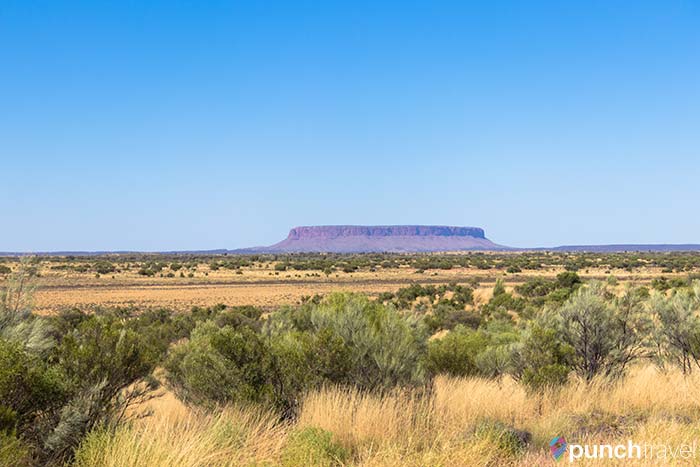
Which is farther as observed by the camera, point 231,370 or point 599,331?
point 599,331

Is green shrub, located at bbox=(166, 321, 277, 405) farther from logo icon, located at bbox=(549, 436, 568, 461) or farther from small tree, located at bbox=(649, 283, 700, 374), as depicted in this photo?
small tree, located at bbox=(649, 283, 700, 374)

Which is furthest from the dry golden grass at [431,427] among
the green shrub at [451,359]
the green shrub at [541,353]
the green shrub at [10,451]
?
the green shrub at [451,359]

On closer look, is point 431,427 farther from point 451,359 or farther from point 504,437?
point 451,359

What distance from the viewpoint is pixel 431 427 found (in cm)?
626

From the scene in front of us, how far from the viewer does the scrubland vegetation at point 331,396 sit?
191 inches

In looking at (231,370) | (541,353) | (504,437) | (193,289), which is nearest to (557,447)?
(504,437)

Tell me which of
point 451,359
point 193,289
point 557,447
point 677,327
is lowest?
point 193,289

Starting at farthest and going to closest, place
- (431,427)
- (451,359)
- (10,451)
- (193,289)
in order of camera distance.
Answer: (193,289) → (451,359) → (431,427) → (10,451)

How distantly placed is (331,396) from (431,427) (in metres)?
1.19

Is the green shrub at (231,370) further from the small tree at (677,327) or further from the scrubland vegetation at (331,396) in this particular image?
the small tree at (677,327)

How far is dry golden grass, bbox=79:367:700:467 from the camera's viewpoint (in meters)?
4.82

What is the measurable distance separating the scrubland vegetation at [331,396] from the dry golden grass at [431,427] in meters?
0.02

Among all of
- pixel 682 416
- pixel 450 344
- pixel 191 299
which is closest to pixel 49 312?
pixel 191 299

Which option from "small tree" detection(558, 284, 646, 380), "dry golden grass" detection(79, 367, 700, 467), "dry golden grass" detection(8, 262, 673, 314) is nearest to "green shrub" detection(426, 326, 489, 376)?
"small tree" detection(558, 284, 646, 380)
